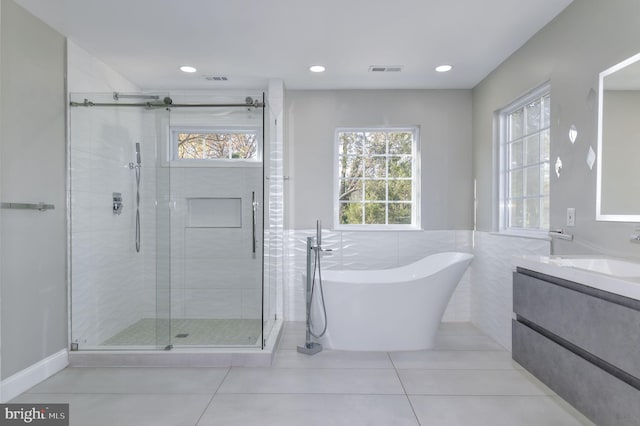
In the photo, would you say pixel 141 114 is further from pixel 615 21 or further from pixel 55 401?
pixel 615 21

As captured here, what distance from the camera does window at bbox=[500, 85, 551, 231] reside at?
3.10m

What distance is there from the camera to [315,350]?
3213 millimetres

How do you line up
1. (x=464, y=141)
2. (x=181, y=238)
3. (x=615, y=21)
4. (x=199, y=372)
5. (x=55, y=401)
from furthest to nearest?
1. (x=464, y=141)
2. (x=181, y=238)
3. (x=199, y=372)
4. (x=55, y=401)
5. (x=615, y=21)

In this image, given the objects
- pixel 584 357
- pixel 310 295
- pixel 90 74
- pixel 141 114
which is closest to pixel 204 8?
pixel 141 114

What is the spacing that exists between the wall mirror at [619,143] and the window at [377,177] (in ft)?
7.07

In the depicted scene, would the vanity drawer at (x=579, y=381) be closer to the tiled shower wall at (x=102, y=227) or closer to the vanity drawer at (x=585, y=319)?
the vanity drawer at (x=585, y=319)

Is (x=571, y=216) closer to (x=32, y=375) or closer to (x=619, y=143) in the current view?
(x=619, y=143)

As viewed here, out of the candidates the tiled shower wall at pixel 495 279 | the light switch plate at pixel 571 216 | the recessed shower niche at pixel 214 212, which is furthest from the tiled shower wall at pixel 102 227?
the light switch plate at pixel 571 216

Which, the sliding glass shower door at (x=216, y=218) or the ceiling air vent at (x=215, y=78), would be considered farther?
the ceiling air vent at (x=215, y=78)

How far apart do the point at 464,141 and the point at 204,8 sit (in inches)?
114

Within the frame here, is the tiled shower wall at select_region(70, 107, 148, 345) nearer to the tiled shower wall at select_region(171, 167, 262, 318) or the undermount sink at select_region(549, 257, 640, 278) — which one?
the tiled shower wall at select_region(171, 167, 262, 318)

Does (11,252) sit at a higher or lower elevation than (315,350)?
higher

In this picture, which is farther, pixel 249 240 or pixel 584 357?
pixel 249 240

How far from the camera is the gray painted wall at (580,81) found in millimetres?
2105
